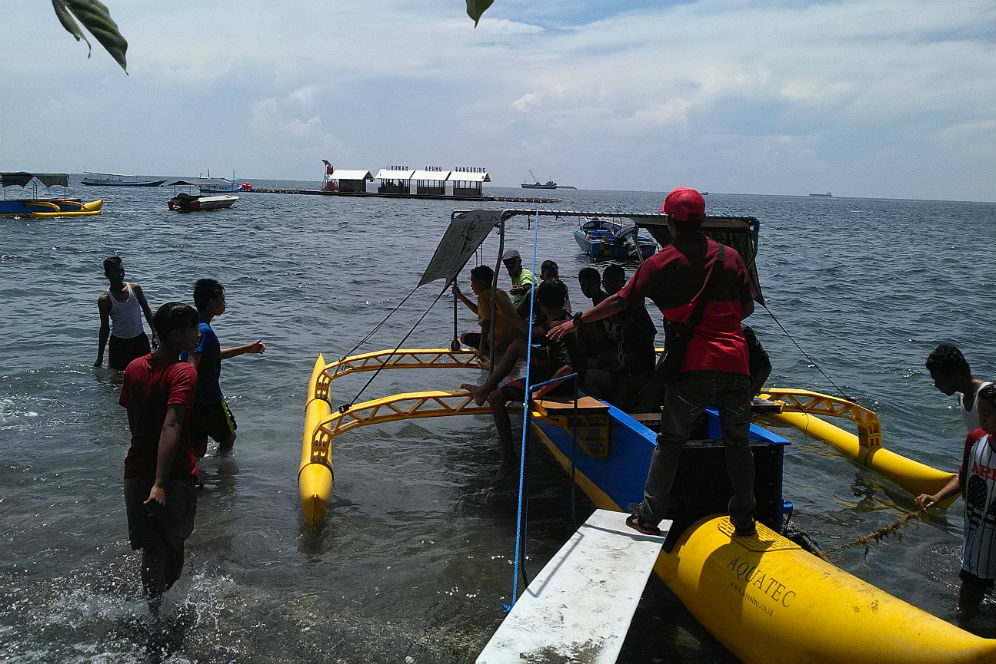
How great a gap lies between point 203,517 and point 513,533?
2.91 meters

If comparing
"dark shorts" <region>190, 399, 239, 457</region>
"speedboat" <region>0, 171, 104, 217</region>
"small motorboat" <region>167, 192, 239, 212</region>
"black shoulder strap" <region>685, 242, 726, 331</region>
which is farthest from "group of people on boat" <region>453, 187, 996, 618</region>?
"small motorboat" <region>167, 192, 239, 212</region>

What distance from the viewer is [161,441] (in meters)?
4.01

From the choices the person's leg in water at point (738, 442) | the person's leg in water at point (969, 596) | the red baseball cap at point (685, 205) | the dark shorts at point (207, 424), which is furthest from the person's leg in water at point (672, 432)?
the dark shorts at point (207, 424)

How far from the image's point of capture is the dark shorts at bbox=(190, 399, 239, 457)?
6570 mm

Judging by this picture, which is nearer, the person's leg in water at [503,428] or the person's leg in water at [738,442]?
the person's leg in water at [738,442]

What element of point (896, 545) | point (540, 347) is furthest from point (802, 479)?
point (540, 347)

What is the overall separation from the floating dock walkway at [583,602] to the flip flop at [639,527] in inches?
1.1

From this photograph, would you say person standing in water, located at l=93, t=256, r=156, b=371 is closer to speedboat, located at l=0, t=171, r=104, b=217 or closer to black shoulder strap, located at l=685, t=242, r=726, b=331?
black shoulder strap, located at l=685, t=242, r=726, b=331

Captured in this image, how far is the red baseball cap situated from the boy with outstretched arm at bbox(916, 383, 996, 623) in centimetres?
211

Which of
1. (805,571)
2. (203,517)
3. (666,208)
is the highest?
(666,208)

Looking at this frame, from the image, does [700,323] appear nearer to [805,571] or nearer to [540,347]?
[805,571]

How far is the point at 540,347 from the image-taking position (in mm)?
6969

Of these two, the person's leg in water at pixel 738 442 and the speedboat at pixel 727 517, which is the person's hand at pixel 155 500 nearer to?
the speedboat at pixel 727 517

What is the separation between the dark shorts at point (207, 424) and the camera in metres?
6.57
